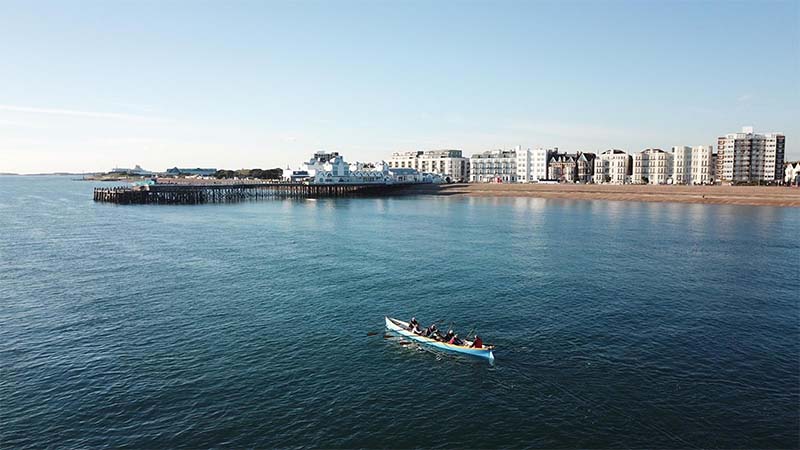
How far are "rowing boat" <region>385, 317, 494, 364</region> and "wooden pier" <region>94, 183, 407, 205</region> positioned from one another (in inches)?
5067

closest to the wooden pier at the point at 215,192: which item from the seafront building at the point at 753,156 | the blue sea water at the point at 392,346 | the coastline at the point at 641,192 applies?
the coastline at the point at 641,192

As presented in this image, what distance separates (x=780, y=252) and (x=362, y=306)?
182 feet

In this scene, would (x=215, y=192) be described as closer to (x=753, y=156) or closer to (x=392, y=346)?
(x=392, y=346)

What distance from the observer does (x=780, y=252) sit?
6525 cm

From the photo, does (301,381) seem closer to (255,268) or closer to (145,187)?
(255,268)

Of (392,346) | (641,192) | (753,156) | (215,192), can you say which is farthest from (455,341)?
(753,156)

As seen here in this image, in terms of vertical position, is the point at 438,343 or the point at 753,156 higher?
the point at 753,156

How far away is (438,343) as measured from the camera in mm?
32969

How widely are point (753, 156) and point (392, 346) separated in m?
208

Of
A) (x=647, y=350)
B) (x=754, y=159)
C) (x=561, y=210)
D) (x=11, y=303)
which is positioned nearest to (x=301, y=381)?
(x=647, y=350)

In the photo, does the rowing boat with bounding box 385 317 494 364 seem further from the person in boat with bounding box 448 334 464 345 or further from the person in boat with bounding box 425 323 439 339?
the person in boat with bounding box 425 323 439 339

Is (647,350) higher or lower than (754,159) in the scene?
lower

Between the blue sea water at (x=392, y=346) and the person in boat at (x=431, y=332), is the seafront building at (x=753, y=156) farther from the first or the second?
the person in boat at (x=431, y=332)

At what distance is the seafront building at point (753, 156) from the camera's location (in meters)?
191
